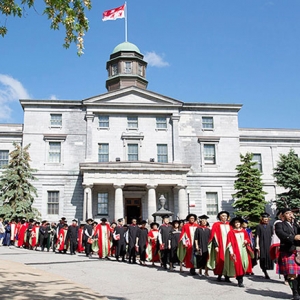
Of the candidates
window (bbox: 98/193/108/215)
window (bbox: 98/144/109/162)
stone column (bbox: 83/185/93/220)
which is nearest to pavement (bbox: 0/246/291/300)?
stone column (bbox: 83/185/93/220)

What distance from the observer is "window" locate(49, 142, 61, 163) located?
3541cm

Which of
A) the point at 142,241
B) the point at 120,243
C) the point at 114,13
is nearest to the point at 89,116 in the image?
the point at 114,13

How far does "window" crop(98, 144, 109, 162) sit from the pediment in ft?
12.5

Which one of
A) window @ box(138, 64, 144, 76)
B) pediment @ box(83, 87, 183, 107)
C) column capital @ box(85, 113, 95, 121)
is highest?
window @ box(138, 64, 144, 76)

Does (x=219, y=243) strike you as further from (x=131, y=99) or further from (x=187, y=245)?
(x=131, y=99)

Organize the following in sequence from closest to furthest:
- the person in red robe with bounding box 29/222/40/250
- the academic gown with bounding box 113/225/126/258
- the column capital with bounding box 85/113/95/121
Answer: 1. the academic gown with bounding box 113/225/126/258
2. the person in red robe with bounding box 29/222/40/250
3. the column capital with bounding box 85/113/95/121

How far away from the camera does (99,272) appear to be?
13078 millimetres

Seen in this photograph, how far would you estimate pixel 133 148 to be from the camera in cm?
3584

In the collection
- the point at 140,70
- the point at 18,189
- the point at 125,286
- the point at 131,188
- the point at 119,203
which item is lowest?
the point at 125,286

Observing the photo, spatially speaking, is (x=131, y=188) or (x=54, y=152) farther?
(x=54, y=152)

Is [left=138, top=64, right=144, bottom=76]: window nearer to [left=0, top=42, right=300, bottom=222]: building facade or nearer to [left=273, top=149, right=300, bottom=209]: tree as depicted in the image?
[left=0, top=42, right=300, bottom=222]: building facade

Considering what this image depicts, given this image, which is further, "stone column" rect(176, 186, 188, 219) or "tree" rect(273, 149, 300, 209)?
"tree" rect(273, 149, 300, 209)

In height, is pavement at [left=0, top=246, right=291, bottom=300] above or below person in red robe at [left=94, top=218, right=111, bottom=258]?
below

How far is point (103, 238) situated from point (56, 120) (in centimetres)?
1973
